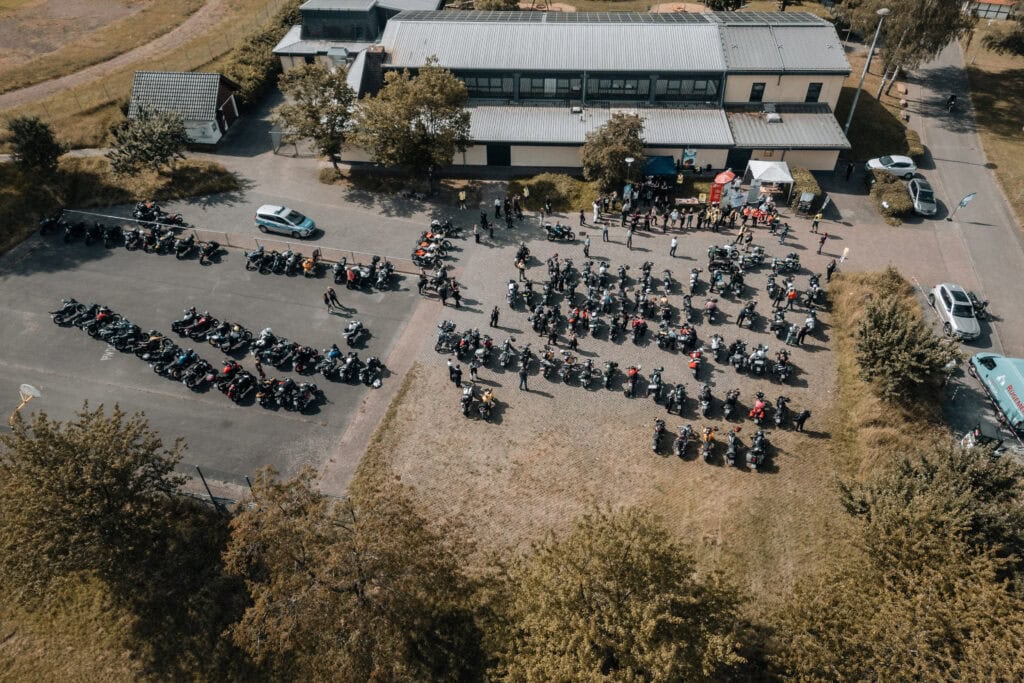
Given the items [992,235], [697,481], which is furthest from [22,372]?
[992,235]

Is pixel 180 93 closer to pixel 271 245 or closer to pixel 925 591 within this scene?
pixel 271 245

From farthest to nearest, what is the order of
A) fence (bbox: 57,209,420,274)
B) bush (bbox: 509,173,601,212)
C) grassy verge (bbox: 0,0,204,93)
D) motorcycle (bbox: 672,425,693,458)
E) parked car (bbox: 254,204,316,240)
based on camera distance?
1. grassy verge (bbox: 0,0,204,93)
2. bush (bbox: 509,173,601,212)
3. parked car (bbox: 254,204,316,240)
4. fence (bbox: 57,209,420,274)
5. motorcycle (bbox: 672,425,693,458)

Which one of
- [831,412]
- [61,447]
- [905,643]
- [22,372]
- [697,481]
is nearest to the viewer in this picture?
[905,643]

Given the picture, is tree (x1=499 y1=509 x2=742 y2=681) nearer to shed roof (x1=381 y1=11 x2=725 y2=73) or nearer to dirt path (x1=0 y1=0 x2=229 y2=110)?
shed roof (x1=381 y1=11 x2=725 y2=73)

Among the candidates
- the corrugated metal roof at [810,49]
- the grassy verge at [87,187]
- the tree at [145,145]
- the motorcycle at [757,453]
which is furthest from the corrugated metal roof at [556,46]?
the motorcycle at [757,453]

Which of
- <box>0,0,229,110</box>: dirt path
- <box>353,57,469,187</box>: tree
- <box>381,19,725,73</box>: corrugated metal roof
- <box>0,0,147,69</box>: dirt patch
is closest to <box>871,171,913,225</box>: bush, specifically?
<box>381,19,725,73</box>: corrugated metal roof

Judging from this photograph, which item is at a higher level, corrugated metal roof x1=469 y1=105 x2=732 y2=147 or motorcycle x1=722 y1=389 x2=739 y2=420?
corrugated metal roof x1=469 y1=105 x2=732 y2=147

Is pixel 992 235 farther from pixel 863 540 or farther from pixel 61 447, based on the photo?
pixel 61 447
